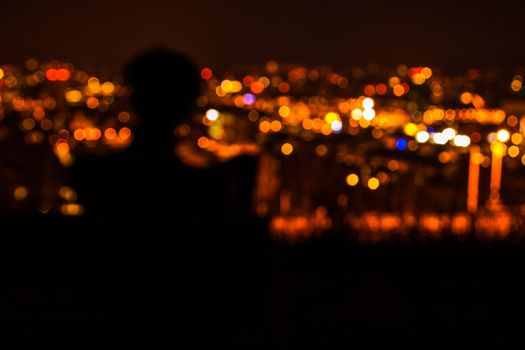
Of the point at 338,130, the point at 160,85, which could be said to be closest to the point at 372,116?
the point at 338,130

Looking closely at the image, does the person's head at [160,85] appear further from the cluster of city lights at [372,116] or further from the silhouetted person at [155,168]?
the cluster of city lights at [372,116]

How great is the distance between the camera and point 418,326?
3.52 meters

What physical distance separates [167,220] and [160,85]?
212 mm

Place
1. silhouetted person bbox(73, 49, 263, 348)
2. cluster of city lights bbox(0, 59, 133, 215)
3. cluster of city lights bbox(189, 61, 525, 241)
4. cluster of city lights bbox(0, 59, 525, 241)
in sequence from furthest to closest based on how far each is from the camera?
cluster of city lights bbox(189, 61, 525, 241), cluster of city lights bbox(0, 59, 525, 241), cluster of city lights bbox(0, 59, 133, 215), silhouetted person bbox(73, 49, 263, 348)

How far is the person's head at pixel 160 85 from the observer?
1.04 metres

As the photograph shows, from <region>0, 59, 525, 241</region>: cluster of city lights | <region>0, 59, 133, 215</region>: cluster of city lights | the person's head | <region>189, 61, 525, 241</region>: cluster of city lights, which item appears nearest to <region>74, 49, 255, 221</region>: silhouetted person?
the person's head

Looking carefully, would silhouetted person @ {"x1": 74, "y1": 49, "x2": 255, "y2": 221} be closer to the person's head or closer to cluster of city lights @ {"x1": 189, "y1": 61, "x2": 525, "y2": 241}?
the person's head

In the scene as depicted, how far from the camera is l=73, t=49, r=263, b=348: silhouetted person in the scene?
1.03 meters

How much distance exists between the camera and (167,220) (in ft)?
3.43

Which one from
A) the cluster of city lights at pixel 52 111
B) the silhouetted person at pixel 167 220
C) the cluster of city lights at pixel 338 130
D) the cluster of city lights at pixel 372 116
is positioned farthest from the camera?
the cluster of city lights at pixel 372 116

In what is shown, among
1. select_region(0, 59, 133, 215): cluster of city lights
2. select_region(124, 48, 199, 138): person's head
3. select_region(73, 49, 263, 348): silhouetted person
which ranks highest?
select_region(0, 59, 133, 215): cluster of city lights

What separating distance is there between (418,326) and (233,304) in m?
2.69

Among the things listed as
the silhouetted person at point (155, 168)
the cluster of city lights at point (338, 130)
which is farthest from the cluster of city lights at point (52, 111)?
the silhouetted person at point (155, 168)

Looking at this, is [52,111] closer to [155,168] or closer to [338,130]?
[338,130]
